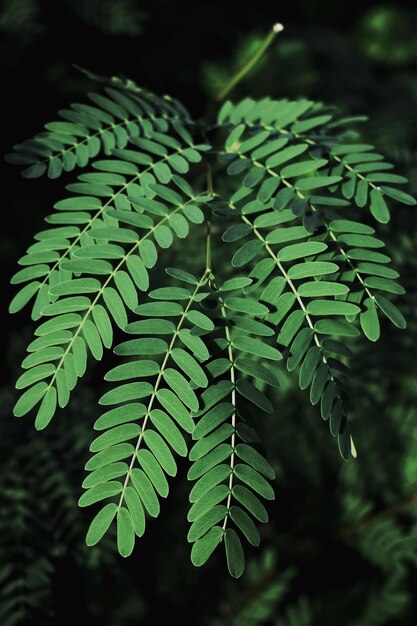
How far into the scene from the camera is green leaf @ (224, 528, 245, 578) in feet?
2.80

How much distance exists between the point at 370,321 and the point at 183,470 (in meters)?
1.15

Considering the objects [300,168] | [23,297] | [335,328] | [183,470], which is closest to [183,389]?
[335,328]

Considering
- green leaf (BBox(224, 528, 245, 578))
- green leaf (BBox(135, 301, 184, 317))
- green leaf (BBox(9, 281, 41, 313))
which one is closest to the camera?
green leaf (BBox(224, 528, 245, 578))

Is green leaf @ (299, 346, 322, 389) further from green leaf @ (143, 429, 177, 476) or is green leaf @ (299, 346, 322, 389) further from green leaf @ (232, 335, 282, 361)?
green leaf @ (143, 429, 177, 476)

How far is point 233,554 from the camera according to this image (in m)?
0.86

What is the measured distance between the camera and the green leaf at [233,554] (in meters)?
0.85

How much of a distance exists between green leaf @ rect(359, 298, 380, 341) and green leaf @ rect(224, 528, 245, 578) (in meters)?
0.34

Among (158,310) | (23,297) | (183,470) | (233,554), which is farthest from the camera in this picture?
(183,470)

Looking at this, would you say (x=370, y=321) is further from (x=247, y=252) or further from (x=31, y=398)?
(x=31, y=398)

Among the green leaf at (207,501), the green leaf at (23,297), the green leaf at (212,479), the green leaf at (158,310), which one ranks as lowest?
the green leaf at (207,501)

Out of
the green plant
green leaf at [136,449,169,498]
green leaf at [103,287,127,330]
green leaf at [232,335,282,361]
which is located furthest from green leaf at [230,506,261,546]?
green leaf at [103,287,127,330]

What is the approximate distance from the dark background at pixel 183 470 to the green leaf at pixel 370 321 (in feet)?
2.04

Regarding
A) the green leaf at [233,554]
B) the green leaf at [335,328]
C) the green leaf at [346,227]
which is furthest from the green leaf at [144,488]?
the green leaf at [346,227]

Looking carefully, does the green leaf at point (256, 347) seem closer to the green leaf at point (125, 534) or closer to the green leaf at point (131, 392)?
the green leaf at point (131, 392)
